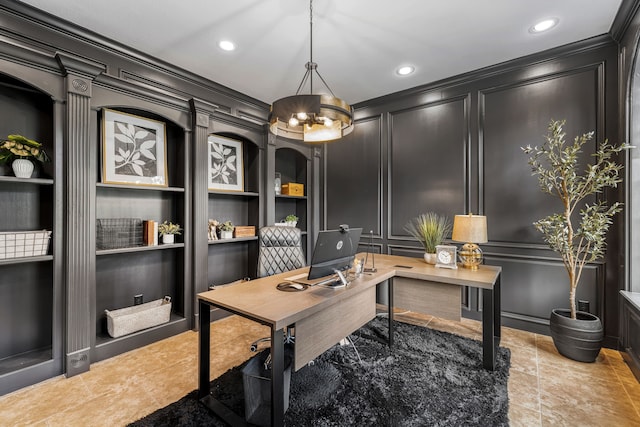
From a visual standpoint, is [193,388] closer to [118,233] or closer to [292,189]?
[118,233]

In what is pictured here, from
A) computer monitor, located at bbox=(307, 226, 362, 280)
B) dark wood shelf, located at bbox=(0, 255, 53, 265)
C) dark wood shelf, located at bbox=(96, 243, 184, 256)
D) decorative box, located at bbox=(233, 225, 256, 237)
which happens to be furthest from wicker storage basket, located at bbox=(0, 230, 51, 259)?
computer monitor, located at bbox=(307, 226, 362, 280)

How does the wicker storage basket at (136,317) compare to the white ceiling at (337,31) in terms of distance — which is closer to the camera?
the white ceiling at (337,31)

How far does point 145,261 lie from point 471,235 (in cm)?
322

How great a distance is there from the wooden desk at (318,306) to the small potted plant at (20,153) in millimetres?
1711

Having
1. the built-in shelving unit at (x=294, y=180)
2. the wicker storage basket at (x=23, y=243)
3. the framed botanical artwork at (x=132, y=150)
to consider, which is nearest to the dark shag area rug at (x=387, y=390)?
the wicker storage basket at (x=23, y=243)

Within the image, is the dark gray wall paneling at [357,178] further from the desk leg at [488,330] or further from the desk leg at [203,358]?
the desk leg at [203,358]

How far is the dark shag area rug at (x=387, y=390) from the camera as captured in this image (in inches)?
66.1

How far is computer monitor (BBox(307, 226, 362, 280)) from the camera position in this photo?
1848 millimetres

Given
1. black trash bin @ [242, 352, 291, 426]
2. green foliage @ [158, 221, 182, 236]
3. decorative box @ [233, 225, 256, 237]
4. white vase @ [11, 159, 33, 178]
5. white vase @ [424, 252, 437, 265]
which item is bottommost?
black trash bin @ [242, 352, 291, 426]

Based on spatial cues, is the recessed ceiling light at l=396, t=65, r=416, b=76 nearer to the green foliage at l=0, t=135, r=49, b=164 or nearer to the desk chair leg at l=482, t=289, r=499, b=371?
the desk chair leg at l=482, t=289, r=499, b=371

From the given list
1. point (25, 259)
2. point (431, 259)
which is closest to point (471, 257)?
point (431, 259)

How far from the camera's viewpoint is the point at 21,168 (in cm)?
209

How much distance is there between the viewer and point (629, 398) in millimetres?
1878

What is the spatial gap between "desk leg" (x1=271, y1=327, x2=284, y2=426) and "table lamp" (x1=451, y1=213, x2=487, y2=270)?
191 cm
